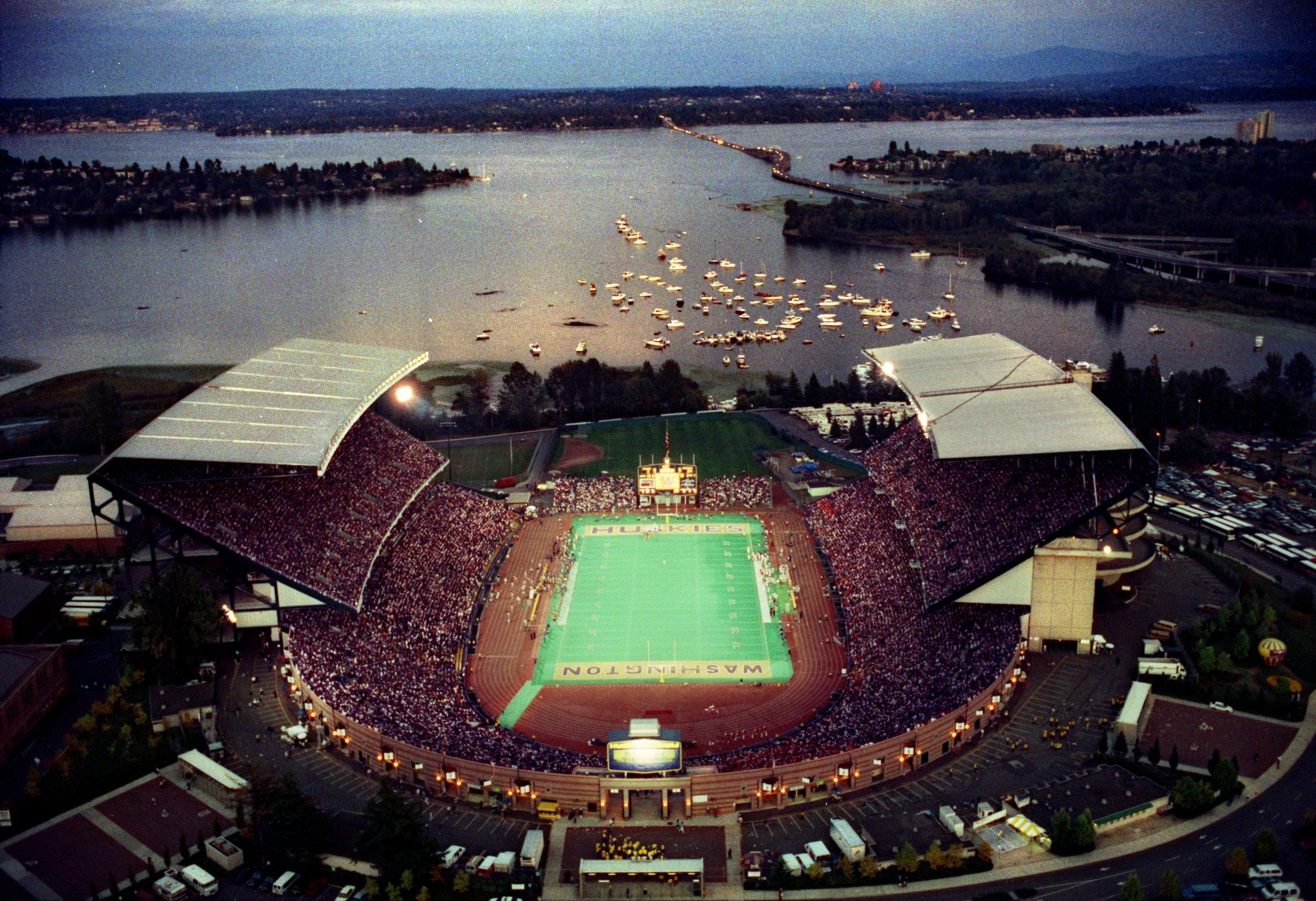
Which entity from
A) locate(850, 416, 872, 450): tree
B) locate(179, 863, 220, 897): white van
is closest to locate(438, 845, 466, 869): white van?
locate(179, 863, 220, 897): white van

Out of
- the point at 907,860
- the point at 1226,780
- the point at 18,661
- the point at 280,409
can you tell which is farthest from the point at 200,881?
the point at 1226,780

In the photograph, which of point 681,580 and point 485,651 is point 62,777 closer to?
point 485,651

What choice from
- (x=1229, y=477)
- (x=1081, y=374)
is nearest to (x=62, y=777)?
(x=1081, y=374)

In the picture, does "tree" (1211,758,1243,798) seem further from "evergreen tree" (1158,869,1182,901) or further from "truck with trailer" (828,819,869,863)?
"truck with trailer" (828,819,869,863)

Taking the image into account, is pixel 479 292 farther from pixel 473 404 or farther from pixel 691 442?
pixel 691 442

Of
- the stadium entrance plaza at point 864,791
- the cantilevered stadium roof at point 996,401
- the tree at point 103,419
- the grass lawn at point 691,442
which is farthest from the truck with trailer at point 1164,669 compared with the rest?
the tree at point 103,419
